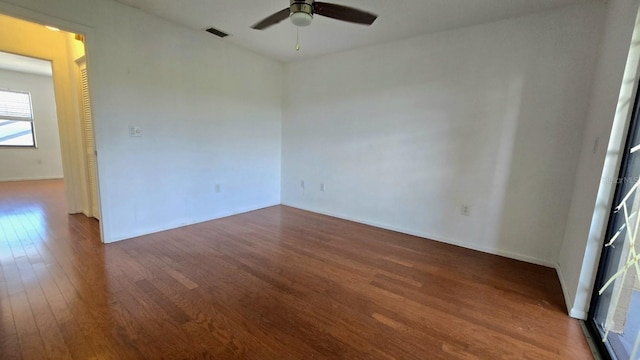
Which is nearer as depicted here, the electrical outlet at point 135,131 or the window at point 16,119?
the electrical outlet at point 135,131

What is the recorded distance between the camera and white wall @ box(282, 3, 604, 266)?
2486 millimetres

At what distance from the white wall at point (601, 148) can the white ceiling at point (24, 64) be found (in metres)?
7.88

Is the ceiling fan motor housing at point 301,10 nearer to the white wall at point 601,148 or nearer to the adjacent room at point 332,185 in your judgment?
the adjacent room at point 332,185

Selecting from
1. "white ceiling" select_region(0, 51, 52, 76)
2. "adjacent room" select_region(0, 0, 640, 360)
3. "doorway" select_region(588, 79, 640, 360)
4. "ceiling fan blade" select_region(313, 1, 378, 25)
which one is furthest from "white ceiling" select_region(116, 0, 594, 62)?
"white ceiling" select_region(0, 51, 52, 76)

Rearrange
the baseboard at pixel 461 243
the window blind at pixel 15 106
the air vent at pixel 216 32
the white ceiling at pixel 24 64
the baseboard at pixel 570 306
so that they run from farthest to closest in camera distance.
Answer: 1. the window blind at pixel 15 106
2. the white ceiling at pixel 24 64
3. the air vent at pixel 216 32
4. the baseboard at pixel 461 243
5. the baseboard at pixel 570 306

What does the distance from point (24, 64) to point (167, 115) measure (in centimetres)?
485

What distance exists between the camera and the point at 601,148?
1.83 m

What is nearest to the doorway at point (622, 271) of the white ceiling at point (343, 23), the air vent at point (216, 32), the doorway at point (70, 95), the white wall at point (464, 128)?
the white wall at point (464, 128)

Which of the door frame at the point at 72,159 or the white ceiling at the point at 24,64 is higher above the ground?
the white ceiling at the point at 24,64

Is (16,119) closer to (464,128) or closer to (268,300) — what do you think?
(268,300)

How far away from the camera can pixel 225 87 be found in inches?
148

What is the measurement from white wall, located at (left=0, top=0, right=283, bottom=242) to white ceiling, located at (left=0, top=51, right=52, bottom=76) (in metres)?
3.77

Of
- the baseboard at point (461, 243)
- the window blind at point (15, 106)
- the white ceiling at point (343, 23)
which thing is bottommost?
the baseboard at point (461, 243)

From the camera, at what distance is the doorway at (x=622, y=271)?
147cm
